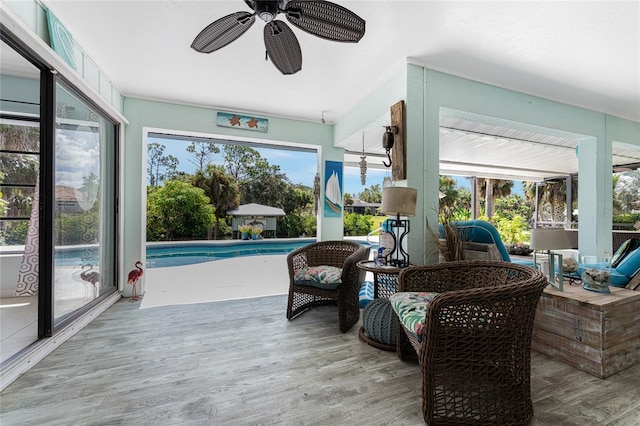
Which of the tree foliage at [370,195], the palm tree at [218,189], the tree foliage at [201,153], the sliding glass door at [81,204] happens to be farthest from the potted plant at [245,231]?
the sliding glass door at [81,204]

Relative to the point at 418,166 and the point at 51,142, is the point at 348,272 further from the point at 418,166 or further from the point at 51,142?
the point at 51,142

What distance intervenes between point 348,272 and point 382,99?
6.56 feet

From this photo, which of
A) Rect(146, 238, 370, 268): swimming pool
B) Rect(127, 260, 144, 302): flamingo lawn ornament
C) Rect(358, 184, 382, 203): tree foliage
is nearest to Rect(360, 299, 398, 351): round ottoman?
Rect(127, 260, 144, 302): flamingo lawn ornament

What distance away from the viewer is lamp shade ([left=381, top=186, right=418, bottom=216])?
2350 millimetres

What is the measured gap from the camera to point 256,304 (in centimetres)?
332

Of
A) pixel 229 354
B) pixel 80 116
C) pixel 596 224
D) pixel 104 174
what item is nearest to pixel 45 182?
pixel 80 116

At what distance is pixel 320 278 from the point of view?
2613 millimetres

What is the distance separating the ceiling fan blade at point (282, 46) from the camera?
1.71 m

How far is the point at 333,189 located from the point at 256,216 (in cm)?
607

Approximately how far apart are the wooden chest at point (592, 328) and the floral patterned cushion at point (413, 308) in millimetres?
1004

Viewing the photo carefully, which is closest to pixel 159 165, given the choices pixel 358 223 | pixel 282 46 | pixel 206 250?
pixel 206 250

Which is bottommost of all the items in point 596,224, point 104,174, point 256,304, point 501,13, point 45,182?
point 256,304

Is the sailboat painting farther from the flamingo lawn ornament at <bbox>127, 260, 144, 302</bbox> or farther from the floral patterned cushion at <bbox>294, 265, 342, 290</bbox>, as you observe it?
the flamingo lawn ornament at <bbox>127, 260, 144, 302</bbox>

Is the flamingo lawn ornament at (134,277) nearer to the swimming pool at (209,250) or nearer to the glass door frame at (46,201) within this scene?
the glass door frame at (46,201)
